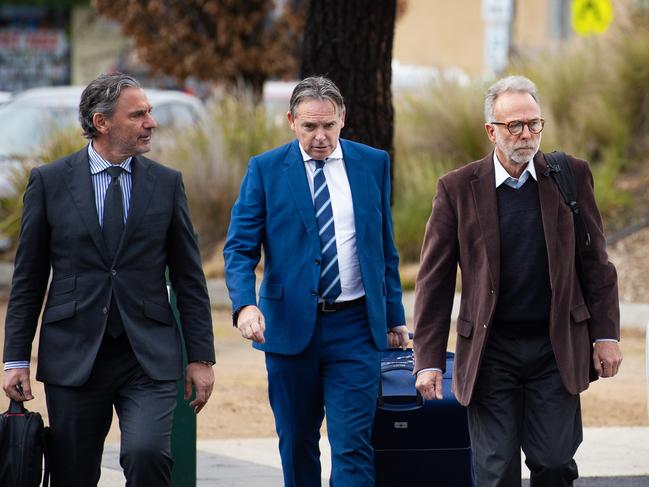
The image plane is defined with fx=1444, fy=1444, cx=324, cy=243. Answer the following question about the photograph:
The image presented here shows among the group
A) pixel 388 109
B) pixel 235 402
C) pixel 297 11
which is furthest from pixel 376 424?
pixel 297 11

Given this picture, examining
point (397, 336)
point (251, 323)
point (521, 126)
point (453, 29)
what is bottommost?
point (397, 336)

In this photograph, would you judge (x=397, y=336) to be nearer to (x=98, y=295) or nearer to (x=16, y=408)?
(x=98, y=295)

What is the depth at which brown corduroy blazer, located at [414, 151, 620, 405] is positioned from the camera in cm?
500

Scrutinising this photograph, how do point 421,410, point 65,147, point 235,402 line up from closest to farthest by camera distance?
point 421,410 → point 235,402 → point 65,147

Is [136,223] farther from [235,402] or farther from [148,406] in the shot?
[235,402]

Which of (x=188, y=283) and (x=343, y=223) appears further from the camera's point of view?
(x=343, y=223)

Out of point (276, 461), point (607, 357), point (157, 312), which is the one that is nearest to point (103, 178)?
point (157, 312)

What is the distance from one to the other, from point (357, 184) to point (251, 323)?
0.75 meters

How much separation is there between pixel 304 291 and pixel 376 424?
589 mm

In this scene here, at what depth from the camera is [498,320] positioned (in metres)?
5.07

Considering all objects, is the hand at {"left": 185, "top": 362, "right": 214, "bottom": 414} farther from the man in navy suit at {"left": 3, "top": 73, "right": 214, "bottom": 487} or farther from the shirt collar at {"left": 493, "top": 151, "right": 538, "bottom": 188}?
the shirt collar at {"left": 493, "top": 151, "right": 538, "bottom": 188}

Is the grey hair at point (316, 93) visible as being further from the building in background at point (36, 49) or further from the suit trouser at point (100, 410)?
the building in background at point (36, 49)

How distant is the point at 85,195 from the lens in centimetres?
502

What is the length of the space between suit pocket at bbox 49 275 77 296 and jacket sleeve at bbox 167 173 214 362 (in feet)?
1.22
